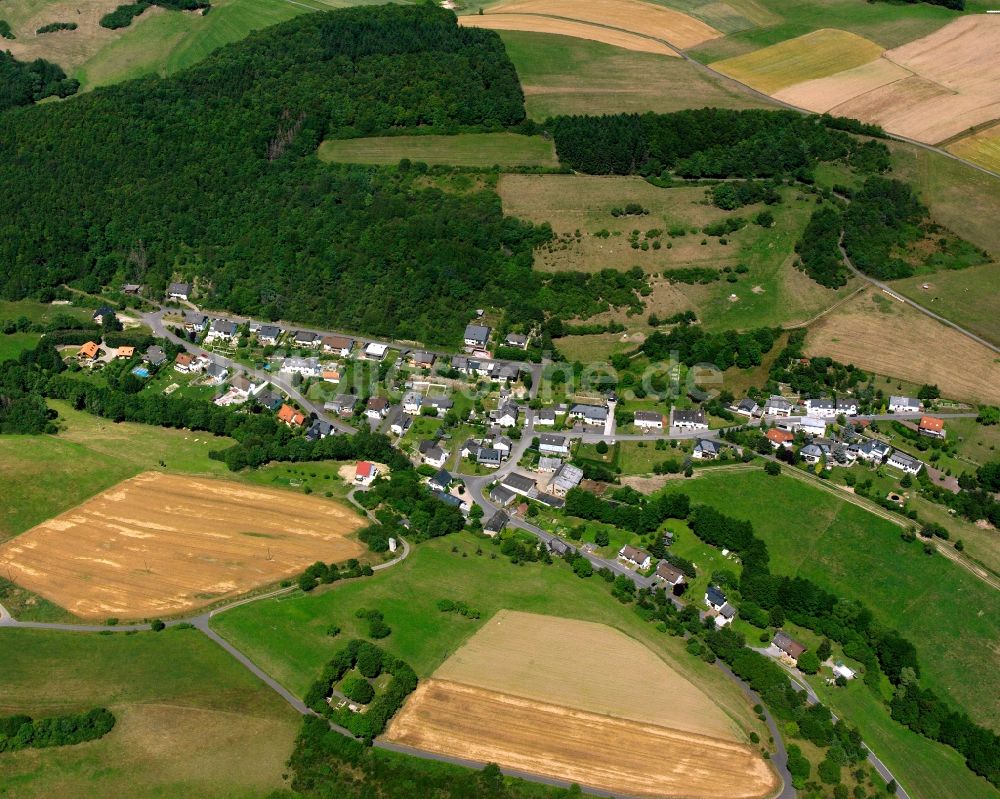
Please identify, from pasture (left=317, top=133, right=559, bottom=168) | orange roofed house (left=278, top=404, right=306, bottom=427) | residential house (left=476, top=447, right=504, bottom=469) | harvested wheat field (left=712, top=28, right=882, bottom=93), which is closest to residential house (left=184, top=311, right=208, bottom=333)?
orange roofed house (left=278, top=404, right=306, bottom=427)

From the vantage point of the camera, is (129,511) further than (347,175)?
No

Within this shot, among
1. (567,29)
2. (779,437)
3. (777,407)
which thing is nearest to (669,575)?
(779,437)

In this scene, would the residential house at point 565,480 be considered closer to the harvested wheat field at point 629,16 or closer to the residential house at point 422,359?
the residential house at point 422,359

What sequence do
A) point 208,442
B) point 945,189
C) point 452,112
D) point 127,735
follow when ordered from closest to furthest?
point 127,735
point 208,442
point 945,189
point 452,112

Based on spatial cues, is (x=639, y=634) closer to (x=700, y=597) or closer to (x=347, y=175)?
(x=700, y=597)

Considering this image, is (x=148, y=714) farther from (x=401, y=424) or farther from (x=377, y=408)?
(x=377, y=408)

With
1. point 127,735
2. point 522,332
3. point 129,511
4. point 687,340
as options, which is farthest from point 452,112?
point 127,735

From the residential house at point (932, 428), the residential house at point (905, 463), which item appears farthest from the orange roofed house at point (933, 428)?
the residential house at point (905, 463)
